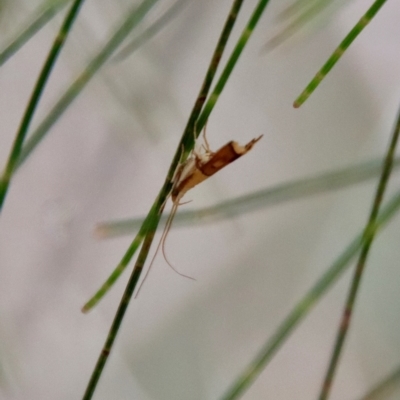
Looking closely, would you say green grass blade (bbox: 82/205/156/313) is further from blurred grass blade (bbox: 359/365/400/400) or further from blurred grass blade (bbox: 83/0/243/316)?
blurred grass blade (bbox: 359/365/400/400)

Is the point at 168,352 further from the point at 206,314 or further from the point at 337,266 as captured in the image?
the point at 337,266

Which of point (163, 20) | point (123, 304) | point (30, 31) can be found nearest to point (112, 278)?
point (123, 304)

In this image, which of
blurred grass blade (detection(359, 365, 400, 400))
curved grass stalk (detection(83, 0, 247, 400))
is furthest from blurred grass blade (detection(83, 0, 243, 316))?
blurred grass blade (detection(359, 365, 400, 400))

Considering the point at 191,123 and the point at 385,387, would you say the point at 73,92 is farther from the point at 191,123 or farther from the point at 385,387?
the point at 385,387

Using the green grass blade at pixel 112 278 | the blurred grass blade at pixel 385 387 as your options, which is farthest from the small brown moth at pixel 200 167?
the blurred grass blade at pixel 385 387

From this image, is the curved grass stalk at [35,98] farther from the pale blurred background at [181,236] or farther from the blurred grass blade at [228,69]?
the pale blurred background at [181,236]

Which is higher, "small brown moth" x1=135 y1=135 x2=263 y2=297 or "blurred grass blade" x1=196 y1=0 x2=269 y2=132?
"blurred grass blade" x1=196 y1=0 x2=269 y2=132

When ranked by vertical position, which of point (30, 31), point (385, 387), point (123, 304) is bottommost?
point (385, 387)

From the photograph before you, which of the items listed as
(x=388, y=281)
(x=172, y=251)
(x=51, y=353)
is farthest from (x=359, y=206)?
(x=51, y=353)
